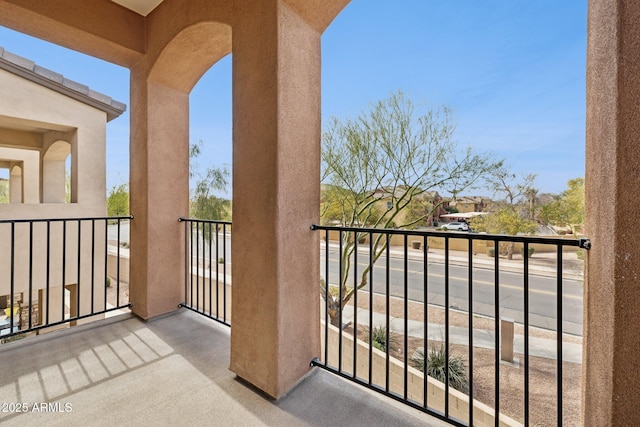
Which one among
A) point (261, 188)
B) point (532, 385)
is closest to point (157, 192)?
point (261, 188)

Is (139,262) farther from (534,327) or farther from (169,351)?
(534,327)

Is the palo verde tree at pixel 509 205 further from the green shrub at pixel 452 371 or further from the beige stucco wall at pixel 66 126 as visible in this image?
the beige stucco wall at pixel 66 126

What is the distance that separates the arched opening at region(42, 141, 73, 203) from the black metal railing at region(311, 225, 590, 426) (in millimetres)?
5790

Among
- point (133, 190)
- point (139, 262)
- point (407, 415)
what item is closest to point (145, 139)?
point (133, 190)

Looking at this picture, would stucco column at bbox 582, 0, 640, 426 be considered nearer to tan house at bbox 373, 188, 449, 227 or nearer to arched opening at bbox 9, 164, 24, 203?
tan house at bbox 373, 188, 449, 227

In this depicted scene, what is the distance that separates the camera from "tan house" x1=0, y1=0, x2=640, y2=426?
33.9 inches

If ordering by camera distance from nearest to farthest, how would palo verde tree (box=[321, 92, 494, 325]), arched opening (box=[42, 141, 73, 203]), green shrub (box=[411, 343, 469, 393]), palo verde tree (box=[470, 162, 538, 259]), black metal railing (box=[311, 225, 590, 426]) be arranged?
black metal railing (box=[311, 225, 590, 426]) → green shrub (box=[411, 343, 469, 393]) → palo verde tree (box=[470, 162, 538, 259]) → arched opening (box=[42, 141, 73, 203]) → palo verde tree (box=[321, 92, 494, 325])

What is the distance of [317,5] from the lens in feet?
5.62

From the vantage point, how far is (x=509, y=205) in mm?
6066

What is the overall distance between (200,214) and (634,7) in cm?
1016

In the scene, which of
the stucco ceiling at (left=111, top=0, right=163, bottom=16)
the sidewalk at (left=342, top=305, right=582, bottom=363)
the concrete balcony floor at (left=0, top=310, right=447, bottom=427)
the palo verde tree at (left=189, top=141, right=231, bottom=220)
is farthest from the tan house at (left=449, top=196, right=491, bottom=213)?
the palo verde tree at (left=189, top=141, right=231, bottom=220)

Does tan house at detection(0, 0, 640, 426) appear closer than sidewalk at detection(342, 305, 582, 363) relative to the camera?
Yes

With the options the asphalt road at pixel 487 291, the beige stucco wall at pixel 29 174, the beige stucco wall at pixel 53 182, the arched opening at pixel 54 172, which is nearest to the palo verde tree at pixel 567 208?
the asphalt road at pixel 487 291

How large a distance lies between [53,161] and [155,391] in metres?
6.53
